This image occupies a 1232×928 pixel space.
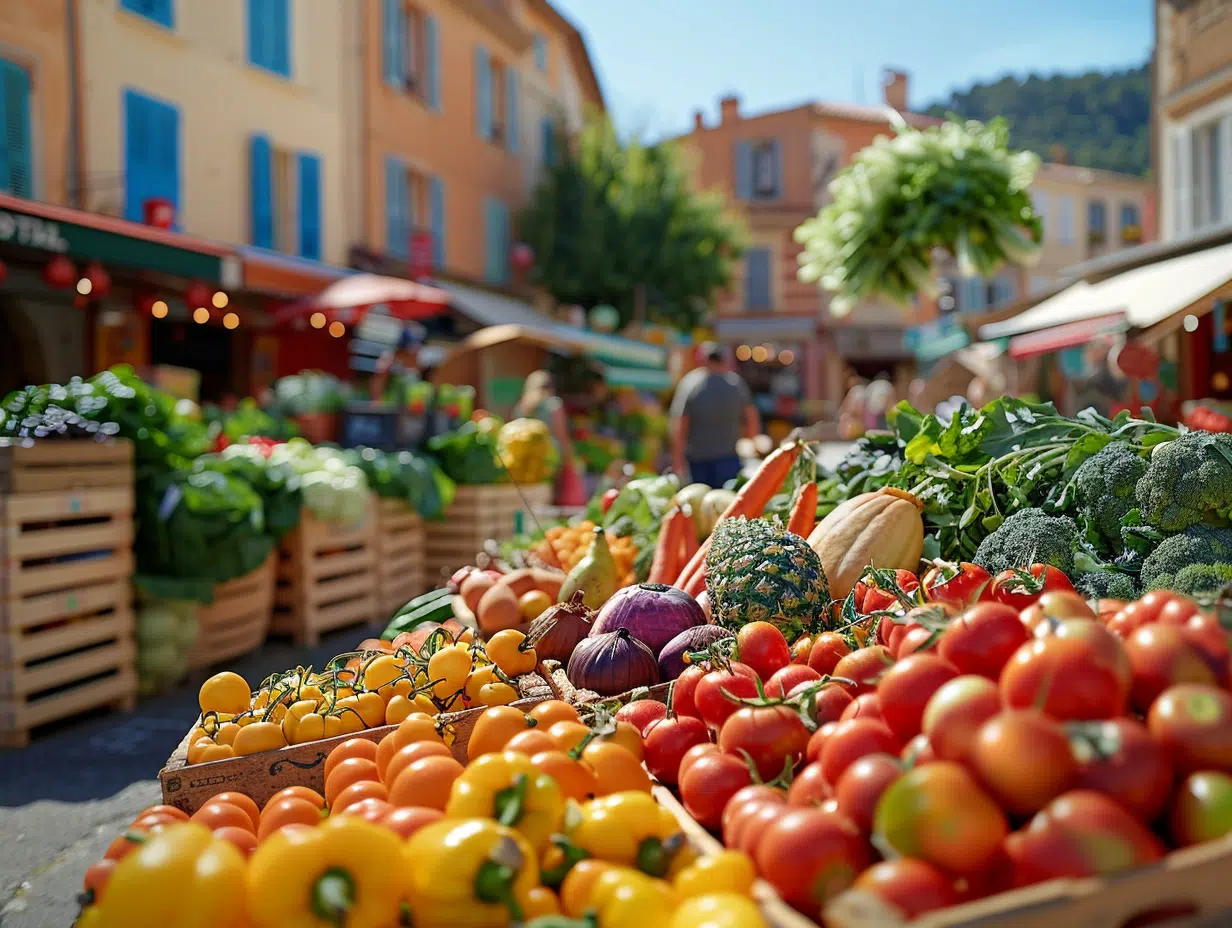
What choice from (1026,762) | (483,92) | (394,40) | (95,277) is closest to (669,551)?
(1026,762)

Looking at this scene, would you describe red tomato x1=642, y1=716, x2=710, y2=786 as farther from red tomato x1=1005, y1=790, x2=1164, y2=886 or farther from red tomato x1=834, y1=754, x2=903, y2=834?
red tomato x1=1005, y1=790, x2=1164, y2=886

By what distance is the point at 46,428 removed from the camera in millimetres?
5055

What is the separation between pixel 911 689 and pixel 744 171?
3363cm

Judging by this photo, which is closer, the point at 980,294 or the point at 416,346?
the point at 416,346

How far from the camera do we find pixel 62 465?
17.0ft

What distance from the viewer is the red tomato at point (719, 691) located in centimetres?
194

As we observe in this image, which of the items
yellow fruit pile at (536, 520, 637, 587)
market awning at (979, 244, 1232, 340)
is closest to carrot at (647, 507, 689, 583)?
yellow fruit pile at (536, 520, 637, 587)

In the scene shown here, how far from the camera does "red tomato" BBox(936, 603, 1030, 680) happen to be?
1.53m

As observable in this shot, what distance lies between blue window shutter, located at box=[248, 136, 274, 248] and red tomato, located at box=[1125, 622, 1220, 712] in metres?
13.1

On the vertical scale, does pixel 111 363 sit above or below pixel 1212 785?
above

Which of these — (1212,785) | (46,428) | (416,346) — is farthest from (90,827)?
(416,346)

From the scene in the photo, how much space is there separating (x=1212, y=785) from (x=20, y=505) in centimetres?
534

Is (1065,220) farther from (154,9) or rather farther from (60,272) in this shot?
(60,272)

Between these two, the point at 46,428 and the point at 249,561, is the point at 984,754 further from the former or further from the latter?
the point at 249,561
